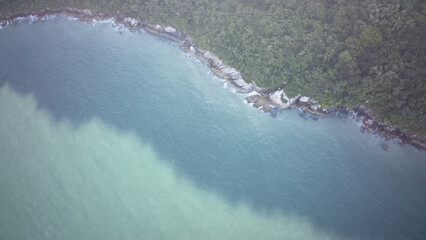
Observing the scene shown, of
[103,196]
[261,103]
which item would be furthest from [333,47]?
[103,196]

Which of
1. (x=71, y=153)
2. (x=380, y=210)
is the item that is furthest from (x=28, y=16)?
(x=380, y=210)

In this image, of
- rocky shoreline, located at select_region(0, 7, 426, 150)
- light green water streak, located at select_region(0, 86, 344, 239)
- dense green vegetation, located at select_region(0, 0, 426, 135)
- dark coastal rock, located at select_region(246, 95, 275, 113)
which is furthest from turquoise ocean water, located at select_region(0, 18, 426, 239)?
dense green vegetation, located at select_region(0, 0, 426, 135)

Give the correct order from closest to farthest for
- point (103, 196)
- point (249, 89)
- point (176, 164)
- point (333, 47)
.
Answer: point (103, 196) → point (176, 164) → point (333, 47) → point (249, 89)

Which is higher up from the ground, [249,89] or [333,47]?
[333,47]

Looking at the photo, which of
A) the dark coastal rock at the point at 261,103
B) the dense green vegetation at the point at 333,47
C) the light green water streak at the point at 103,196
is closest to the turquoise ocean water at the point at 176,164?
the light green water streak at the point at 103,196

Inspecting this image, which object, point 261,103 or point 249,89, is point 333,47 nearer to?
point 261,103

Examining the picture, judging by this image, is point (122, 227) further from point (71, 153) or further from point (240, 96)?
point (240, 96)
